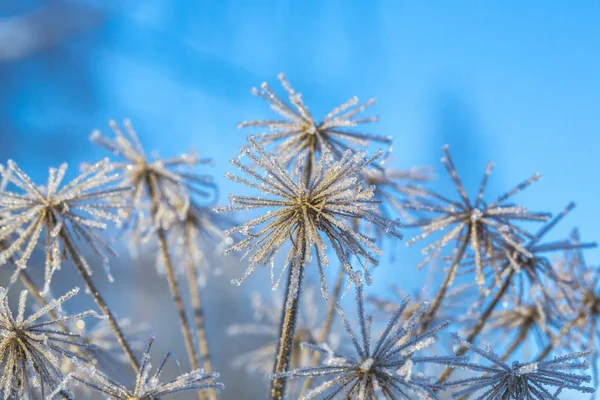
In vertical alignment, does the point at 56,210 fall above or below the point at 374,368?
above

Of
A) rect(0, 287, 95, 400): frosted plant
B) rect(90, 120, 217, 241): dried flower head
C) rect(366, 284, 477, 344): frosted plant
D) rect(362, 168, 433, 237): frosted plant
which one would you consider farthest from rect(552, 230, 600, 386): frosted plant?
rect(0, 287, 95, 400): frosted plant

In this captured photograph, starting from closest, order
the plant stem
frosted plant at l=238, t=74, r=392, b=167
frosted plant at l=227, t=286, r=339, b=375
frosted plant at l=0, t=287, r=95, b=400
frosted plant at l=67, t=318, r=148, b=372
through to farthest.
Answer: frosted plant at l=0, t=287, r=95, b=400 → frosted plant at l=238, t=74, r=392, b=167 → frosted plant at l=67, t=318, r=148, b=372 → the plant stem → frosted plant at l=227, t=286, r=339, b=375

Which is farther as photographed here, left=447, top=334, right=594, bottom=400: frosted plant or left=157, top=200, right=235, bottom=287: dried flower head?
left=157, top=200, right=235, bottom=287: dried flower head

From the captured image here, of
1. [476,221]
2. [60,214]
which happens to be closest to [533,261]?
[476,221]

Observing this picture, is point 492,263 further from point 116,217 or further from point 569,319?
point 116,217

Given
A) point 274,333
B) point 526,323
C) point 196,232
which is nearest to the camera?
point 526,323

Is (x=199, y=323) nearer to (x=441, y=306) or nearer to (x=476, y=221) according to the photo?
(x=441, y=306)

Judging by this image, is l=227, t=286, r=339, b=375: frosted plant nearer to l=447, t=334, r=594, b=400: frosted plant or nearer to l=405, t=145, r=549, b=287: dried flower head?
l=405, t=145, r=549, b=287: dried flower head
